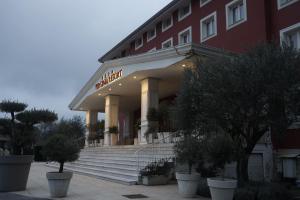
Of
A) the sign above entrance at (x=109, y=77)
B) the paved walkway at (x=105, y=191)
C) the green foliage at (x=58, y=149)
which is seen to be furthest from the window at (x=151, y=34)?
the green foliage at (x=58, y=149)

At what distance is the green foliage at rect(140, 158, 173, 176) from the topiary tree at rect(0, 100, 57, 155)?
3.99m

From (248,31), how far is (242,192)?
1157 cm

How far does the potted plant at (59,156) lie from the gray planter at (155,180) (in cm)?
321

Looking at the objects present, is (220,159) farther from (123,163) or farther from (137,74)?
(137,74)

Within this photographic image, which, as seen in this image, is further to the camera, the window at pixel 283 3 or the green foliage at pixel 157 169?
the window at pixel 283 3

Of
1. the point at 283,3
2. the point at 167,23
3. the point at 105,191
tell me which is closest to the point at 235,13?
the point at 283,3

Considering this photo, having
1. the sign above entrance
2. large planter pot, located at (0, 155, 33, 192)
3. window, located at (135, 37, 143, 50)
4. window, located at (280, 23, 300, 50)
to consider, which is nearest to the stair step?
large planter pot, located at (0, 155, 33, 192)

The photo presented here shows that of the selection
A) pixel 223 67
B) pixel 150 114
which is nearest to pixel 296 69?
pixel 223 67

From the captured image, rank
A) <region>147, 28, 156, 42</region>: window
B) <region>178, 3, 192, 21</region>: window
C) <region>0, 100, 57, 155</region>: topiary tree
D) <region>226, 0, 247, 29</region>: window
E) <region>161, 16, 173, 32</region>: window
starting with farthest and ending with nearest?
<region>147, 28, 156, 42</region>: window
<region>161, 16, 173, 32</region>: window
<region>178, 3, 192, 21</region>: window
<region>226, 0, 247, 29</region>: window
<region>0, 100, 57, 155</region>: topiary tree

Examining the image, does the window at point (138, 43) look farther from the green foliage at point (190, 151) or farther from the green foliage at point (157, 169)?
the green foliage at point (190, 151)

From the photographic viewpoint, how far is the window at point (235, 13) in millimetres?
20206

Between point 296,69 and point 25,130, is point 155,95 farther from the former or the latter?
point 296,69

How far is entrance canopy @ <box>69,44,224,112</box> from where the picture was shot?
17.5 meters

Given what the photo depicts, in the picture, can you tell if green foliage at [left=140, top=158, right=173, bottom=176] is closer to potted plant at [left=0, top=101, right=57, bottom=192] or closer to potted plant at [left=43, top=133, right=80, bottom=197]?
potted plant at [left=43, top=133, right=80, bottom=197]
